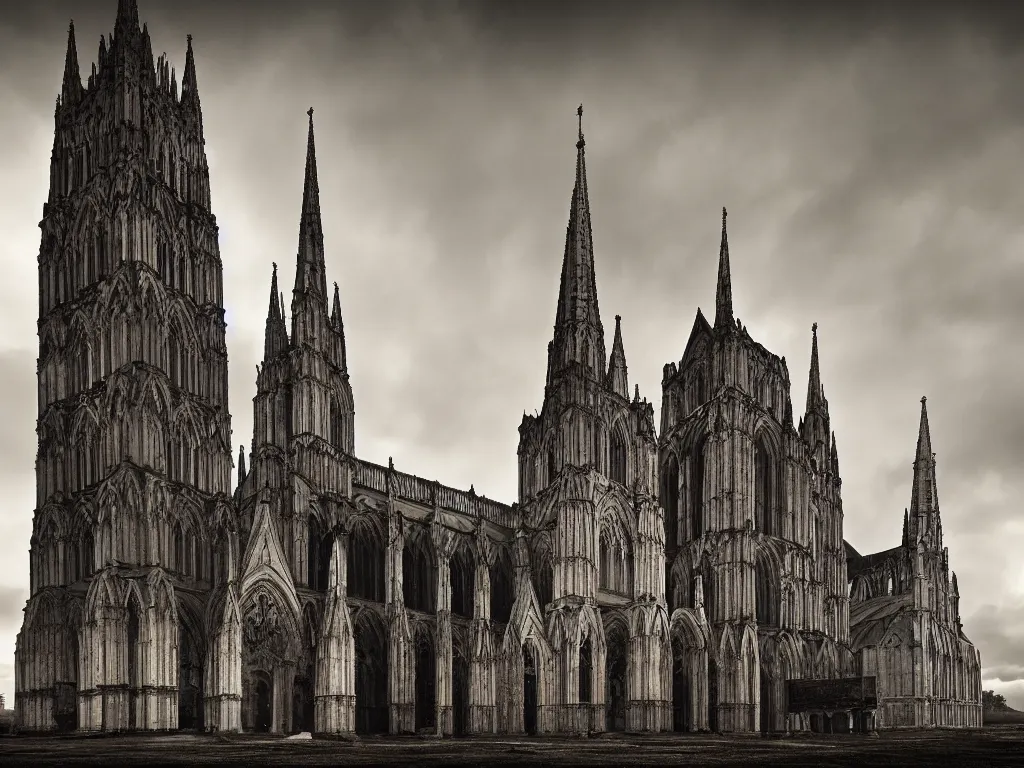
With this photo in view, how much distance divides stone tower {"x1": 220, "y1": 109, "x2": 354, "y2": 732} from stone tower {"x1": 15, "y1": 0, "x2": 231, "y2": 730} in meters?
2.87

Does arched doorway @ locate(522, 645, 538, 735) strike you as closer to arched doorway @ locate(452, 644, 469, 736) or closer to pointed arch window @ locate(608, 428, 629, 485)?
arched doorway @ locate(452, 644, 469, 736)

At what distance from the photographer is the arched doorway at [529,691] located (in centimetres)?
6178

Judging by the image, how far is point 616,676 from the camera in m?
66.9

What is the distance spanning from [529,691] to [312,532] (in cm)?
1512

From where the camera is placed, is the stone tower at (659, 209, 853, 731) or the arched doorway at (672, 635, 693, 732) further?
the stone tower at (659, 209, 853, 731)

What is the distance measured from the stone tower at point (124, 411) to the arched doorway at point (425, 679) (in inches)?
445

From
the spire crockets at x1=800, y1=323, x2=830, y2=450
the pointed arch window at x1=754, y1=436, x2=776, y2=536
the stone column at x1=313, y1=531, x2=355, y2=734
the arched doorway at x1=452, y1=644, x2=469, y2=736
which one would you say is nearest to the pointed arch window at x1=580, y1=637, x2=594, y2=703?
the arched doorway at x1=452, y1=644, x2=469, y2=736

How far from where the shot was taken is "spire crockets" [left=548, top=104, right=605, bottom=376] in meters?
69.1

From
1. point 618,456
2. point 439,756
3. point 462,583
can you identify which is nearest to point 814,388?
point 618,456

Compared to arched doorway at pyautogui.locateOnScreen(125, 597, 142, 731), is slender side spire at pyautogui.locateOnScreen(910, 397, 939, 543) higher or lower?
higher

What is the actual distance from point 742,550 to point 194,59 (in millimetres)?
Answer: 42767

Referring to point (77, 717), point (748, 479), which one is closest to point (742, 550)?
point (748, 479)

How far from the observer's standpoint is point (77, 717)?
54094mm

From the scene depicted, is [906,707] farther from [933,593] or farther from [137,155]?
[137,155]
